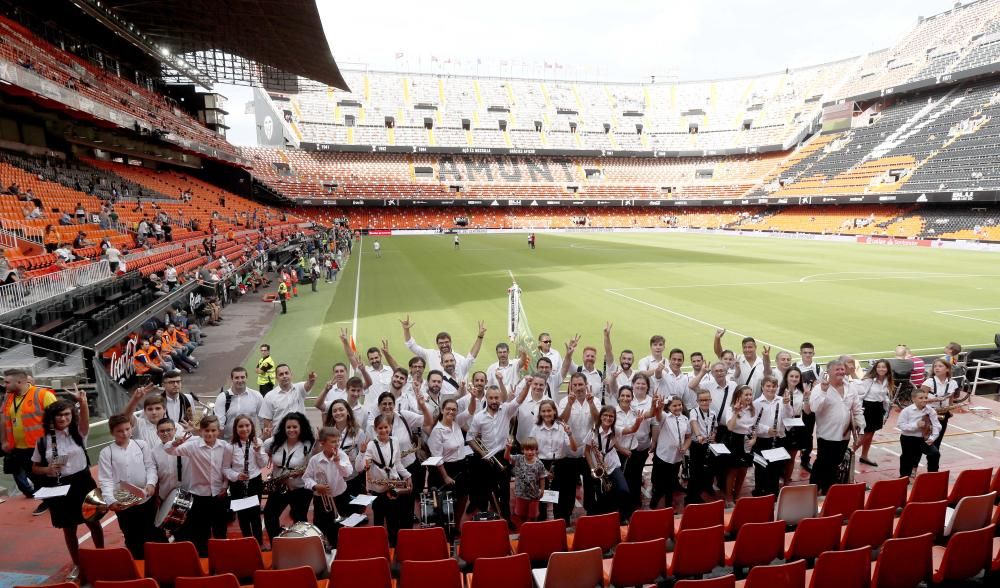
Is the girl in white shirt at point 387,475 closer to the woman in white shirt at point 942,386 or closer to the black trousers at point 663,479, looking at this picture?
the black trousers at point 663,479

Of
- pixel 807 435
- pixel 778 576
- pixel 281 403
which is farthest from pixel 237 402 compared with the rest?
pixel 807 435

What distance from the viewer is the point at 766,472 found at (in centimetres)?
677

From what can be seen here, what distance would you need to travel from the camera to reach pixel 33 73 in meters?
20.1

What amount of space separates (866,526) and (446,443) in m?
4.20

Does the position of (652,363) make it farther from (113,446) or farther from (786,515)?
(113,446)

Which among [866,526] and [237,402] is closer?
[866,526]

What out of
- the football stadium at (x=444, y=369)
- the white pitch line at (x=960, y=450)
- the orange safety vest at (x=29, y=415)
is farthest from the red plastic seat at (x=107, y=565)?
the white pitch line at (x=960, y=450)

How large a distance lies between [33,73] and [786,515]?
Result: 26.4 meters

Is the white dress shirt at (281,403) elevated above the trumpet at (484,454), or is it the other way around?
the white dress shirt at (281,403)

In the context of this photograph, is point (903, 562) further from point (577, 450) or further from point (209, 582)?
point (209, 582)

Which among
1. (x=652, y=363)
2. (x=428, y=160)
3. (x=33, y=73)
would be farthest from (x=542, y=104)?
(x=652, y=363)

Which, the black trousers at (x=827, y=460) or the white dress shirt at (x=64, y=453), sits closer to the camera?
the white dress shirt at (x=64, y=453)

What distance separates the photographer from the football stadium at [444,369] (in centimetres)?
509

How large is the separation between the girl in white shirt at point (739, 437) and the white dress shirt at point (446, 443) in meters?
3.26
